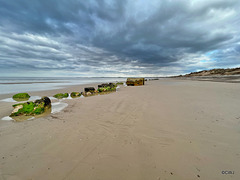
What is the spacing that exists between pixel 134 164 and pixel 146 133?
1.19m

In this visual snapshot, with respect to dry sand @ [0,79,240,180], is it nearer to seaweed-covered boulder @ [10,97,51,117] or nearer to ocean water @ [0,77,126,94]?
seaweed-covered boulder @ [10,97,51,117]

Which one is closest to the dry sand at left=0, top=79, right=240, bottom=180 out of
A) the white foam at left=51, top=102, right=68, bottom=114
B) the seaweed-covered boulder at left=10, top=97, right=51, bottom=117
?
the seaweed-covered boulder at left=10, top=97, right=51, bottom=117

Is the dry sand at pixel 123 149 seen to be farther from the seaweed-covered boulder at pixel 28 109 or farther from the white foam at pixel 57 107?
the white foam at pixel 57 107

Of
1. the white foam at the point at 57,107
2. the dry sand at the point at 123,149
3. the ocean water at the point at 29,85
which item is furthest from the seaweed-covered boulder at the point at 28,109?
the ocean water at the point at 29,85

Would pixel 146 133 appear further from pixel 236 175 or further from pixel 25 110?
pixel 25 110

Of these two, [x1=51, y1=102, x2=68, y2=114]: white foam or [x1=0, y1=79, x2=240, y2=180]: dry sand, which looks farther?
[x1=51, y1=102, x2=68, y2=114]: white foam

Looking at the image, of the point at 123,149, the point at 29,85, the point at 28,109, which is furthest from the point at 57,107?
the point at 29,85

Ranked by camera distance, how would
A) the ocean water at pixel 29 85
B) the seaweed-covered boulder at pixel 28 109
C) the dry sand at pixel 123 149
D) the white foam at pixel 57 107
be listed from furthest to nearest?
the ocean water at pixel 29 85 → the white foam at pixel 57 107 → the seaweed-covered boulder at pixel 28 109 → the dry sand at pixel 123 149

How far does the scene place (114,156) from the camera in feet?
7.20

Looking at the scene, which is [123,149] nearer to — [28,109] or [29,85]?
[28,109]

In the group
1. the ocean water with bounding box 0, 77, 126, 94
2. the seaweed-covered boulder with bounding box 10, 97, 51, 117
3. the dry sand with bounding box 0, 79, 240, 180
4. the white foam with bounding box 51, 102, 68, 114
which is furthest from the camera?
the ocean water with bounding box 0, 77, 126, 94

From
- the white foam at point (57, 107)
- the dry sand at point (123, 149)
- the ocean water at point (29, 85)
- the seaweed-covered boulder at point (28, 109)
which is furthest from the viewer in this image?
the ocean water at point (29, 85)

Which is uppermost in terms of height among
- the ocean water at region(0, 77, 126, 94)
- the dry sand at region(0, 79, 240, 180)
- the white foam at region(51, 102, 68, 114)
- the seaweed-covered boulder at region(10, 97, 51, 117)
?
the ocean water at region(0, 77, 126, 94)

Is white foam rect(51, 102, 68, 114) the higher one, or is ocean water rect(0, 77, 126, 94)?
ocean water rect(0, 77, 126, 94)
